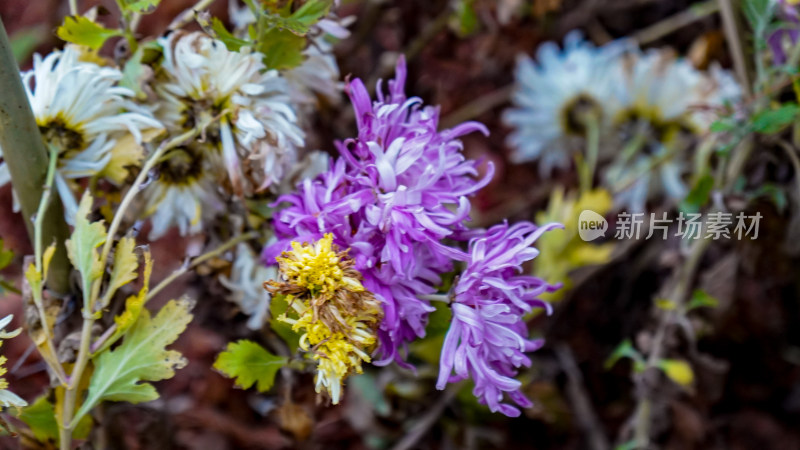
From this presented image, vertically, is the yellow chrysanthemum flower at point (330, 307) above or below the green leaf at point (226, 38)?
below

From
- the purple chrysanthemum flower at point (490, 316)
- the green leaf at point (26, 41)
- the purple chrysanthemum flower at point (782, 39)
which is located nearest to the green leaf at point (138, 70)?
the purple chrysanthemum flower at point (490, 316)

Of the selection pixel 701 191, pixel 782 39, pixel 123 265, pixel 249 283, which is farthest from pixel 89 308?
pixel 782 39

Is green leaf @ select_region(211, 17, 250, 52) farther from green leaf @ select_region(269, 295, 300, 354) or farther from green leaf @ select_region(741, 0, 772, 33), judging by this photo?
green leaf @ select_region(741, 0, 772, 33)

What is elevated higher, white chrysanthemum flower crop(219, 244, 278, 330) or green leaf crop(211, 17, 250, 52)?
green leaf crop(211, 17, 250, 52)

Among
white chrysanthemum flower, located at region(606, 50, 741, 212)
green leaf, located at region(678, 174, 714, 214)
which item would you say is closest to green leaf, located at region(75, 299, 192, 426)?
green leaf, located at region(678, 174, 714, 214)

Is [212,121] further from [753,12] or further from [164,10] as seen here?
[164,10]

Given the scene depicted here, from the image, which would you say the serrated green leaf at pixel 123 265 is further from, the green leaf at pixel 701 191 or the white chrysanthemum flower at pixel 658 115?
the white chrysanthemum flower at pixel 658 115

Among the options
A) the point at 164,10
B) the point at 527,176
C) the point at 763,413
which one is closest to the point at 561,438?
the point at 763,413
